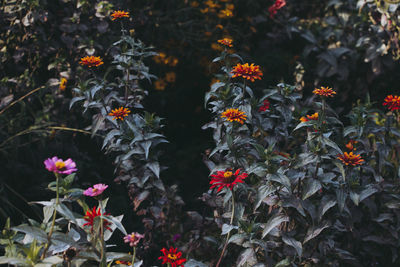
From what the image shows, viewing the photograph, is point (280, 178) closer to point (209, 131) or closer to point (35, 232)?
point (35, 232)

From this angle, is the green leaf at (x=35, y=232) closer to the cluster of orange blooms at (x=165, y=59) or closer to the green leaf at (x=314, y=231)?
the green leaf at (x=314, y=231)

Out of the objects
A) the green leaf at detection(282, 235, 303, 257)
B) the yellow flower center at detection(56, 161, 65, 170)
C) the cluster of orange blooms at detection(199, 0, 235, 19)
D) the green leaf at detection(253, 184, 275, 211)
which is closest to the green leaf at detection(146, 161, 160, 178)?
the green leaf at detection(253, 184, 275, 211)

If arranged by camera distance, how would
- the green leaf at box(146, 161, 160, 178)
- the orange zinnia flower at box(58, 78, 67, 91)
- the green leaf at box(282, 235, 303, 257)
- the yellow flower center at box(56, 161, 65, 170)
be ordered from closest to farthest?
the yellow flower center at box(56, 161, 65, 170)
the green leaf at box(282, 235, 303, 257)
the green leaf at box(146, 161, 160, 178)
the orange zinnia flower at box(58, 78, 67, 91)

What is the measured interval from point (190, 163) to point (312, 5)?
5.80 ft

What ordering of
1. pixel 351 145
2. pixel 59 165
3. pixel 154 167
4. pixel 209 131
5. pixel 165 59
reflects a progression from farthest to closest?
pixel 209 131 → pixel 165 59 → pixel 351 145 → pixel 154 167 → pixel 59 165

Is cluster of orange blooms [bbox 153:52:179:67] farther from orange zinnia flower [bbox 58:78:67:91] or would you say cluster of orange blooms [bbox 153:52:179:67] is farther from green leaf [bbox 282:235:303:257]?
green leaf [bbox 282:235:303:257]

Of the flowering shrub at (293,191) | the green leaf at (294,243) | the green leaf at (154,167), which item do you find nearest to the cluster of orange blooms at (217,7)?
the flowering shrub at (293,191)

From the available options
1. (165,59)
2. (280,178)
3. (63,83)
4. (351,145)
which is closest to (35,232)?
(280,178)

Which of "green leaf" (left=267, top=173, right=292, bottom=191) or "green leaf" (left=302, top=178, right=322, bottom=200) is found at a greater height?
"green leaf" (left=267, top=173, right=292, bottom=191)

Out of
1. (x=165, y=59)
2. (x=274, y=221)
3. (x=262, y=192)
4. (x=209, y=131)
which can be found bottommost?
(x=209, y=131)

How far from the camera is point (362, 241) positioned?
214cm

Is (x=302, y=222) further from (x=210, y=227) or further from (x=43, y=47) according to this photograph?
(x=43, y=47)

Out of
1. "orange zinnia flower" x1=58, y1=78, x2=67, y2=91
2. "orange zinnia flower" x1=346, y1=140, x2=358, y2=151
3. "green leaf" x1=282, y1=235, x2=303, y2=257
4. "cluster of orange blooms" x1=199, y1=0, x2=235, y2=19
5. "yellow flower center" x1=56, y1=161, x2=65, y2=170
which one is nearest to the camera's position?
"yellow flower center" x1=56, y1=161, x2=65, y2=170

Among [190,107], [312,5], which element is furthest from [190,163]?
[312,5]
